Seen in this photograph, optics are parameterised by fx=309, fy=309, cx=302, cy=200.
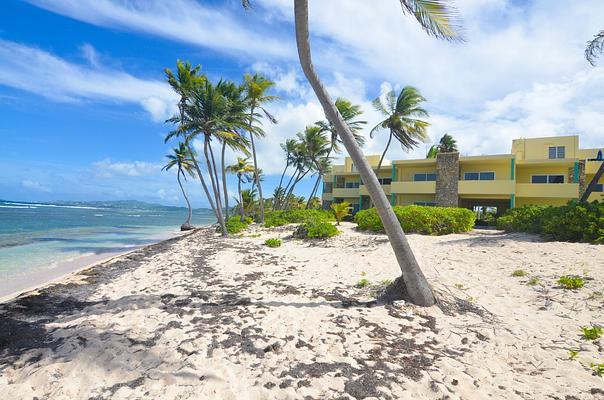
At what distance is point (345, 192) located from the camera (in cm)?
3025

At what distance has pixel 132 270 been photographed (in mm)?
9016

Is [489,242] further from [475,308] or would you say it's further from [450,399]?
[450,399]

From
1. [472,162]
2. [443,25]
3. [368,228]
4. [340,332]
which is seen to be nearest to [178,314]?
[340,332]

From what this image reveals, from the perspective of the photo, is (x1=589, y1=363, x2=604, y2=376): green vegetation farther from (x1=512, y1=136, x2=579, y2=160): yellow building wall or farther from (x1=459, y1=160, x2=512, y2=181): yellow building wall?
(x1=512, y1=136, x2=579, y2=160): yellow building wall

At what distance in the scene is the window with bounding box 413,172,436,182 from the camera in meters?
24.3

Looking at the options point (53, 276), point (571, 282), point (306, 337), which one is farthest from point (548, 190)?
point (53, 276)

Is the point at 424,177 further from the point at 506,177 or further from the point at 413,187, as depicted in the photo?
the point at 506,177

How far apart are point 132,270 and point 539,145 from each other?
2585 centimetres

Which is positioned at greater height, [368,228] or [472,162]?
[472,162]

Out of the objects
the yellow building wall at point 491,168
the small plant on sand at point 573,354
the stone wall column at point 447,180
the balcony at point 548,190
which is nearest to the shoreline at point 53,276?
the small plant on sand at point 573,354

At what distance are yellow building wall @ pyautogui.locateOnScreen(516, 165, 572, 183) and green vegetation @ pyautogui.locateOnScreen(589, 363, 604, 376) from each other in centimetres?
2125

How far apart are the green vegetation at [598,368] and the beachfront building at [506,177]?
18.8m

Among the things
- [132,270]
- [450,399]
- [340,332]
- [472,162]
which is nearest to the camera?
[450,399]

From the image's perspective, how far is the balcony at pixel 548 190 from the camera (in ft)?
60.9
